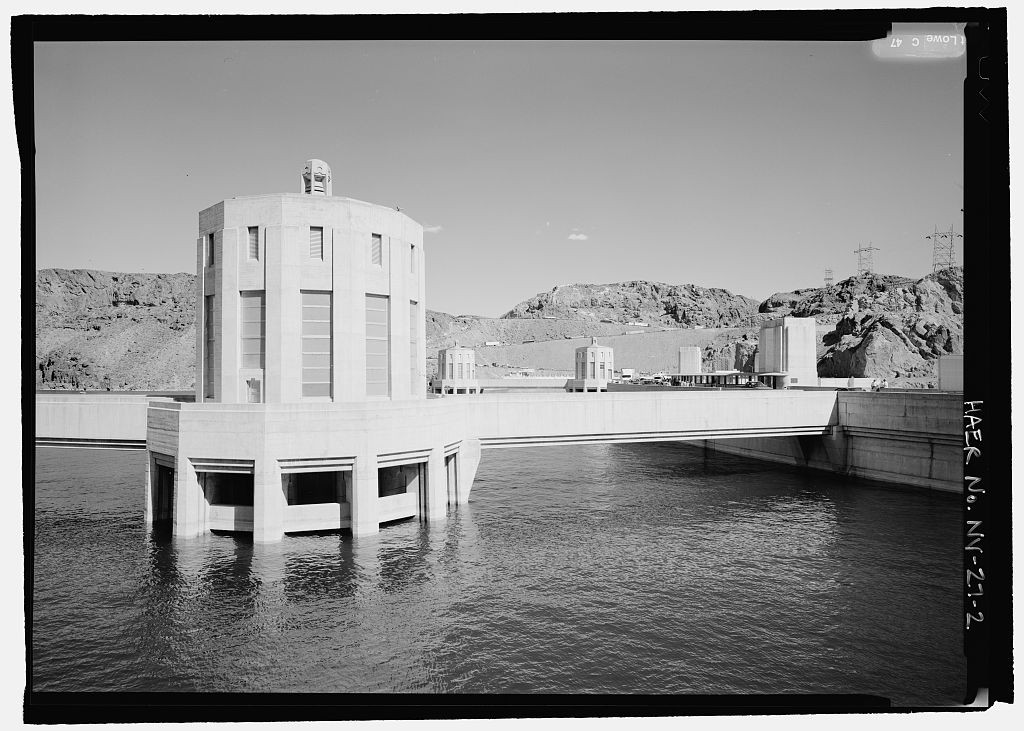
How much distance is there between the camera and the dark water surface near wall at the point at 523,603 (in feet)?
38.5

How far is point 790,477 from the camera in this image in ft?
113

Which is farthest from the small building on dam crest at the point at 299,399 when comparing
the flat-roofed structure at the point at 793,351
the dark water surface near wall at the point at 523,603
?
the flat-roofed structure at the point at 793,351

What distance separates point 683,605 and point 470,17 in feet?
42.3

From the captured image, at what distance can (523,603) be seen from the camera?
50.3ft

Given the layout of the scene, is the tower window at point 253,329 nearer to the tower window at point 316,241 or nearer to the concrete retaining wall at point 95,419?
the tower window at point 316,241

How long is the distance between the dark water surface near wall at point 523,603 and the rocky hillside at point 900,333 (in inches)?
2706

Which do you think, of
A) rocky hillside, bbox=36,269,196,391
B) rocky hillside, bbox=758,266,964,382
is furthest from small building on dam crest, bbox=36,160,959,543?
rocky hillside, bbox=36,269,196,391

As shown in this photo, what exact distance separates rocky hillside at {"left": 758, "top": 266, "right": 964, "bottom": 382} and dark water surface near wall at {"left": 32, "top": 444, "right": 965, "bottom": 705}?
68.7 m

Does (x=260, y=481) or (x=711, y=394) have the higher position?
(x=711, y=394)

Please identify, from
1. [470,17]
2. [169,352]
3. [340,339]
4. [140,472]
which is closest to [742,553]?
[340,339]

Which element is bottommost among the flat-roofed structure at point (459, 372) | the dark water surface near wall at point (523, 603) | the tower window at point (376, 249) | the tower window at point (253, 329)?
the dark water surface near wall at point (523, 603)

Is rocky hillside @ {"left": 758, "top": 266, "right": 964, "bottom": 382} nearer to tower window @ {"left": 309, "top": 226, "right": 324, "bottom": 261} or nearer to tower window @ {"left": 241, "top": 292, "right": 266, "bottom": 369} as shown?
tower window @ {"left": 309, "top": 226, "right": 324, "bottom": 261}

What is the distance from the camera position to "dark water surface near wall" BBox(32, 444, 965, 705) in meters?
11.8

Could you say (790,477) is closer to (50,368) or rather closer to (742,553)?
(742,553)
